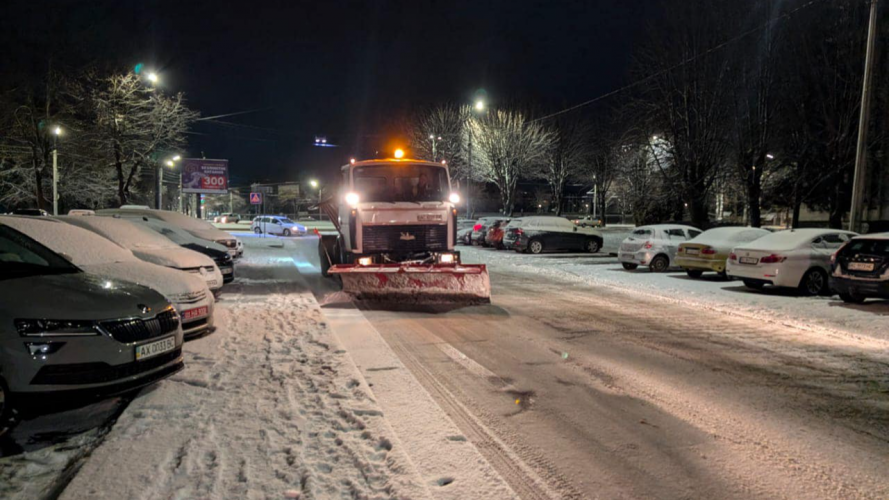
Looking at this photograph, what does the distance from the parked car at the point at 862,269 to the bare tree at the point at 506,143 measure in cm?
3121

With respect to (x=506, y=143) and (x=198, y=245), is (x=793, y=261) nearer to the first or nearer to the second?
(x=198, y=245)

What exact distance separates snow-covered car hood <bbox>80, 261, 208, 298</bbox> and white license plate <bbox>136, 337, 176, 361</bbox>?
1958 mm

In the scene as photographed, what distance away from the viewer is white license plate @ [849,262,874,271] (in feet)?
34.1

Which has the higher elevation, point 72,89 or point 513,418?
point 72,89

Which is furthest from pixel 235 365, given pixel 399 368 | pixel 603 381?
pixel 603 381

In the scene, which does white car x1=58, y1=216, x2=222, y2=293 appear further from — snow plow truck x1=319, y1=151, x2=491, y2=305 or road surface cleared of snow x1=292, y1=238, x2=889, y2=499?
road surface cleared of snow x1=292, y1=238, x2=889, y2=499

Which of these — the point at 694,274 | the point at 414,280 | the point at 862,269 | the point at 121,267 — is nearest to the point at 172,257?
the point at 121,267

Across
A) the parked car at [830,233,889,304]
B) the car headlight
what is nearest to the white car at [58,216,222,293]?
the car headlight

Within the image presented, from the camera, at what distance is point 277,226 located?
42312mm

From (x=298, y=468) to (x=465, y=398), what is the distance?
211 cm

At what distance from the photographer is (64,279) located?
4.88 metres

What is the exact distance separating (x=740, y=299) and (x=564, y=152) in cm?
3654

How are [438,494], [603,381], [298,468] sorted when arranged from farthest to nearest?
[603,381] < [298,468] < [438,494]

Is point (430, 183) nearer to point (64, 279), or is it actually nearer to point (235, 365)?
point (235, 365)
